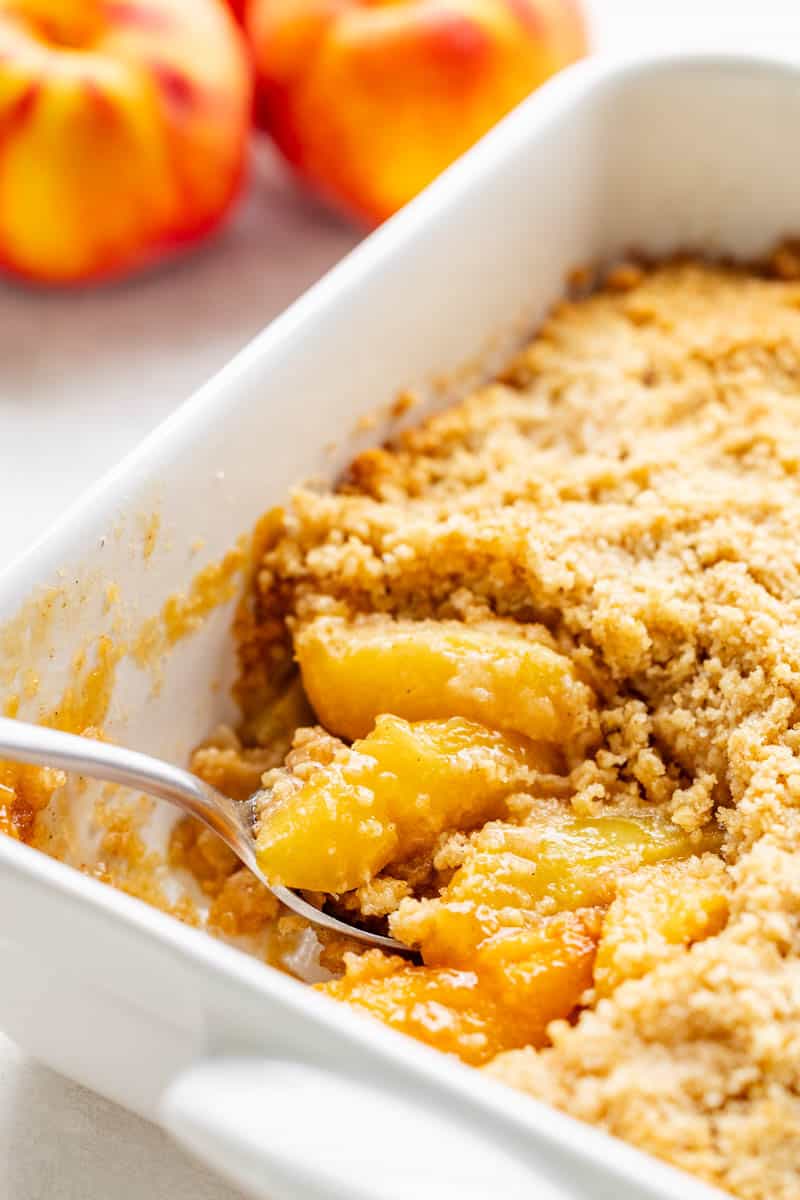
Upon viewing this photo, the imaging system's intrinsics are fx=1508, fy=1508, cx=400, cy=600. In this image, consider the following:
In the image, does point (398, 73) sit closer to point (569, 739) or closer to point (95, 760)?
point (569, 739)

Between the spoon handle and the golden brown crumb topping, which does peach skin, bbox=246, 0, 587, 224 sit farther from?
the spoon handle

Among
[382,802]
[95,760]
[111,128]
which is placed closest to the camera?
[95,760]

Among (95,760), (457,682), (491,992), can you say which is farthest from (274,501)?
(491,992)

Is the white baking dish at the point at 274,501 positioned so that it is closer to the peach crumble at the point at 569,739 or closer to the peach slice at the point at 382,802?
the peach crumble at the point at 569,739

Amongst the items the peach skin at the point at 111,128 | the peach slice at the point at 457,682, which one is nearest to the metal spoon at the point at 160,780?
the peach slice at the point at 457,682

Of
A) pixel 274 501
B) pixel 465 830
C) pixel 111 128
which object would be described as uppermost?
pixel 111 128

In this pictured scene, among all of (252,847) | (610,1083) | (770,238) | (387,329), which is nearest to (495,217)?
(387,329)

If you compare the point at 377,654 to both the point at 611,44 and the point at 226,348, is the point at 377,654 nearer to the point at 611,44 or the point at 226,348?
the point at 226,348
